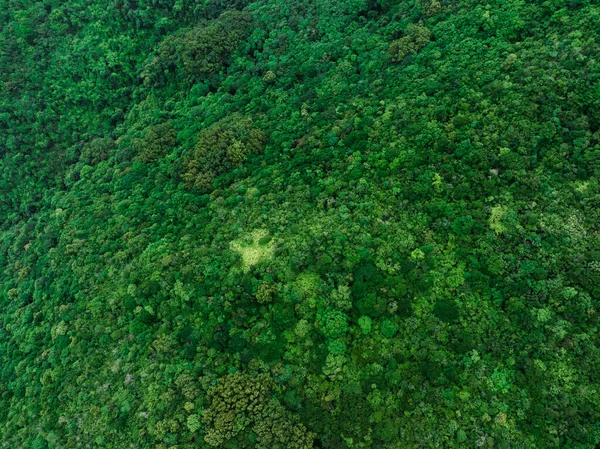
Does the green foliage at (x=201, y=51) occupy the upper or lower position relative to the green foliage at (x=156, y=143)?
upper

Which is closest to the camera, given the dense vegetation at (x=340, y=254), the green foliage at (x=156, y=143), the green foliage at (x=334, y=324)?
the dense vegetation at (x=340, y=254)

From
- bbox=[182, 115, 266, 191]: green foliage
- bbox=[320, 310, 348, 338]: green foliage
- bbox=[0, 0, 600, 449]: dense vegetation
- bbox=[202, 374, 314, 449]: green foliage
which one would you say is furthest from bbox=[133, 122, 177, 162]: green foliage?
bbox=[320, 310, 348, 338]: green foliage

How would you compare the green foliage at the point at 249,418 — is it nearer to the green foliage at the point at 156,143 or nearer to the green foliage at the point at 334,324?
the green foliage at the point at 334,324

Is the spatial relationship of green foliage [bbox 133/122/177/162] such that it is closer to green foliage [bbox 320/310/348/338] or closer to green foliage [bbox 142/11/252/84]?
green foliage [bbox 142/11/252/84]

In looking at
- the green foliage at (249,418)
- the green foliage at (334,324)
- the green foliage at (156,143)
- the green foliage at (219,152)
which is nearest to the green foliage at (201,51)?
the green foliage at (156,143)

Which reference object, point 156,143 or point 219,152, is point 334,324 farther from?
point 156,143

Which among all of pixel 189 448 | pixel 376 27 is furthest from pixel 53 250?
pixel 376 27

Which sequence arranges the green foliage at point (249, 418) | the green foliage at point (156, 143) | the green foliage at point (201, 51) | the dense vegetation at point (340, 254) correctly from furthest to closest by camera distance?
1. the green foliage at point (201, 51)
2. the green foliage at point (156, 143)
3. the green foliage at point (249, 418)
4. the dense vegetation at point (340, 254)

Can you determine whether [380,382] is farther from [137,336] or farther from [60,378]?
[60,378]

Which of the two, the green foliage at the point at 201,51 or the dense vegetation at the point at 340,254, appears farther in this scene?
the green foliage at the point at 201,51

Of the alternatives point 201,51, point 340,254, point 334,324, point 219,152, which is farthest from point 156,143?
point 334,324
